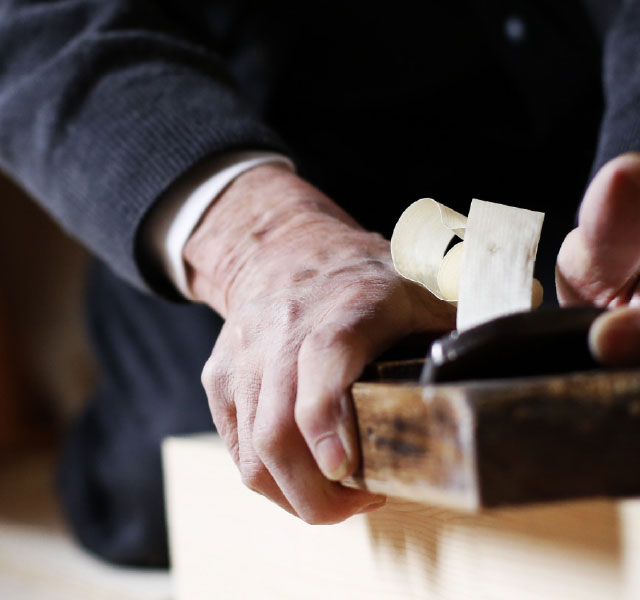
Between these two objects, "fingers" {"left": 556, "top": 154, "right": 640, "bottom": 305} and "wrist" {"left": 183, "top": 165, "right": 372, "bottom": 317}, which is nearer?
"fingers" {"left": 556, "top": 154, "right": 640, "bottom": 305}

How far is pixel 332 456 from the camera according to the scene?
280 millimetres

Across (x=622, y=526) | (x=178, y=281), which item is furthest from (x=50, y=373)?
(x=622, y=526)

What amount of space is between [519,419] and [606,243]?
0.34ft

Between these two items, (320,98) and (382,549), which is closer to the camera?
(382,549)

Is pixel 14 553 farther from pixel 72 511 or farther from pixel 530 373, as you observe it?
pixel 530 373

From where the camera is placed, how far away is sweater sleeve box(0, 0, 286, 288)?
0.51 meters

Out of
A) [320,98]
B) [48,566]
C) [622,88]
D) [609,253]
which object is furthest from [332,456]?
[48,566]

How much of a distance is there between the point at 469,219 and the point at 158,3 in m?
0.53

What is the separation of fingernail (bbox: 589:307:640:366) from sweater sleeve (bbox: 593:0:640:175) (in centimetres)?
24

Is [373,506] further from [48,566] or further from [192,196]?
[48,566]

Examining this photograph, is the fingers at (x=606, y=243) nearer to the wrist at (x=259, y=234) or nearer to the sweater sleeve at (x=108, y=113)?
the wrist at (x=259, y=234)

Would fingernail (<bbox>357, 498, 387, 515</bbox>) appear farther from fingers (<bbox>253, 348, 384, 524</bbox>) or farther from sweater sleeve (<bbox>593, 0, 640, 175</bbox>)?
sweater sleeve (<bbox>593, 0, 640, 175</bbox>)

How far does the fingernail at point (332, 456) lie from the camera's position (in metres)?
0.28

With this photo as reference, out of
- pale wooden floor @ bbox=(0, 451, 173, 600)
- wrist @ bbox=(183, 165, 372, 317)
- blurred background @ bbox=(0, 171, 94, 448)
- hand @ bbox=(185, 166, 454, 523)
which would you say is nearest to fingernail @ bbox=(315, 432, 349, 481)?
hand @ bbox=(185, 166, 454, 523)
